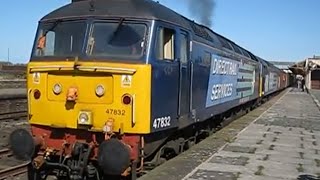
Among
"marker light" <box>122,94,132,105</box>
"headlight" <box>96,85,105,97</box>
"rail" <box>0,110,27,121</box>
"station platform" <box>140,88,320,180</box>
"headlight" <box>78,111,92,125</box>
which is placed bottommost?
"rail" <box>0,110,27,121</box>

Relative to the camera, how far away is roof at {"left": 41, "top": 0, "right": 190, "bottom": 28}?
751 centimetres

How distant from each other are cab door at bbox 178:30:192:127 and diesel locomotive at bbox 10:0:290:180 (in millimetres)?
103

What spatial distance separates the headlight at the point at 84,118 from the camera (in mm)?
7156

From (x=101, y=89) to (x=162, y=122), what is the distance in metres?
1.19

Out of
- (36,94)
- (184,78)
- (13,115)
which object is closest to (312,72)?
(13,115)

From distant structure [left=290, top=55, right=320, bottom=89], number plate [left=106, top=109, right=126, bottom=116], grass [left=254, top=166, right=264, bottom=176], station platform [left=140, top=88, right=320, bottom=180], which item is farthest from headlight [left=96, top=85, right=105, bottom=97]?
distant structure [left=290, top=55, right=320, bottom=89]

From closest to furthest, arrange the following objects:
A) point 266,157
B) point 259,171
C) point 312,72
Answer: point 259,171, point 266,157, point 312,72

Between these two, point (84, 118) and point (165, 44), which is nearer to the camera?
point (84, 118)

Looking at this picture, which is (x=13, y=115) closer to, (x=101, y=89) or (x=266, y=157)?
(x=266, y=157)

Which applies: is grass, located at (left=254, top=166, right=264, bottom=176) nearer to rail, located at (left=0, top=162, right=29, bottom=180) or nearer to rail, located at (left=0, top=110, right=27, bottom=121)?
rail, located at (left=0, top=162, right=29, bottom=180)

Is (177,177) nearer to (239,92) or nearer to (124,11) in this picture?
(124,11)

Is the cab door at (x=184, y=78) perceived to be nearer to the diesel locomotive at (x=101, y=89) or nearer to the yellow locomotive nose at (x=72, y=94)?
the diesel locomotive at (x=101, y=89)

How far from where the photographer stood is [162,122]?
770cm

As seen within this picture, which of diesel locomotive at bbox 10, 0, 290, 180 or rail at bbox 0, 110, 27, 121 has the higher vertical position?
diesel locomotive at bbox 10, 0, 290, 180
